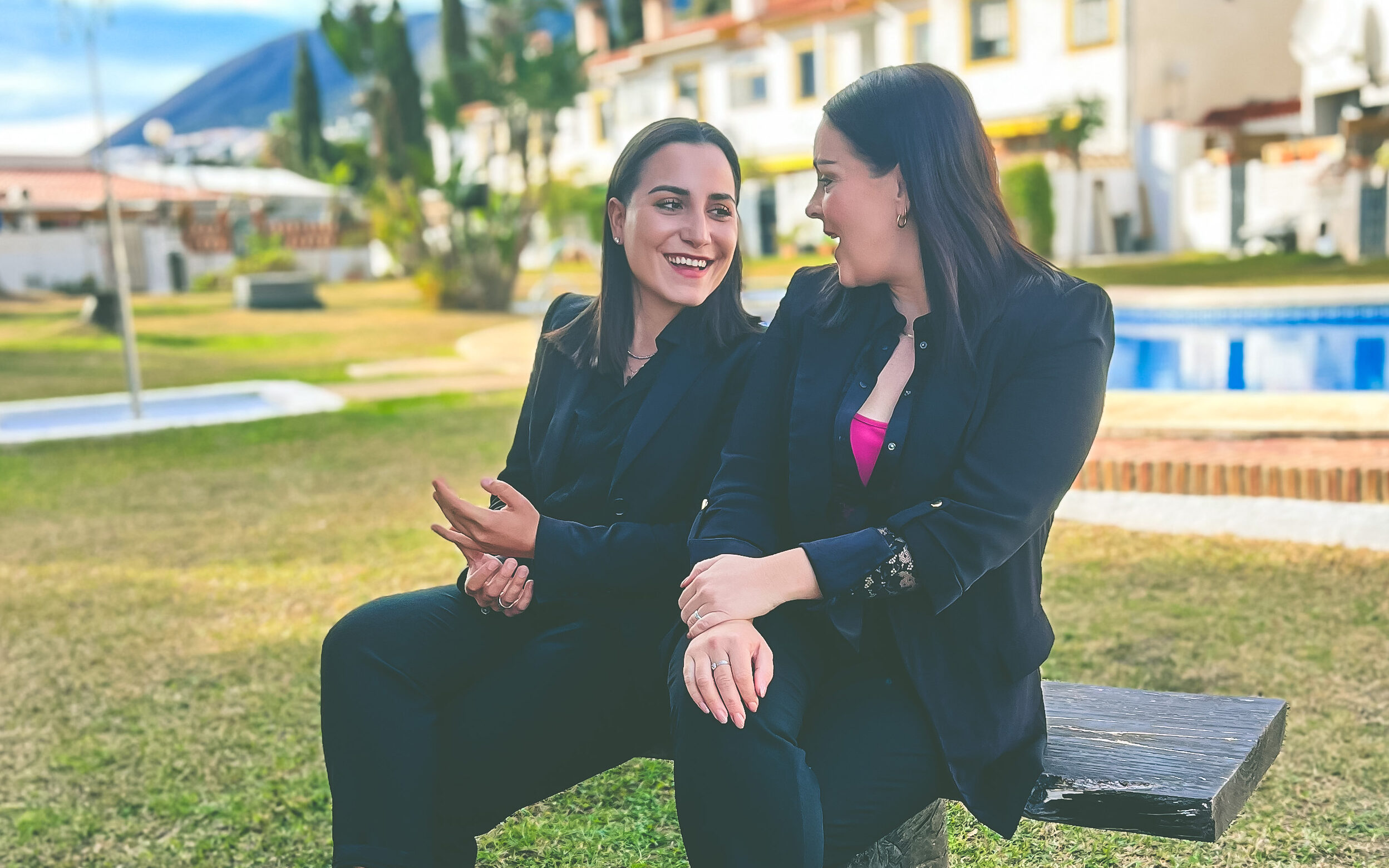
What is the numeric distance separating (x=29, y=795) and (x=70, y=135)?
38.0 m

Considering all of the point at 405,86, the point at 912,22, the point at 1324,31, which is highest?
the point at 405,86

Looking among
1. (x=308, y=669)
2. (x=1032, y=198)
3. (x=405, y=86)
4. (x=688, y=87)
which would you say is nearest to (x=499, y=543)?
(x=308, y=669)

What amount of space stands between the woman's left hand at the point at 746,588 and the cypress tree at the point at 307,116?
40.1 m

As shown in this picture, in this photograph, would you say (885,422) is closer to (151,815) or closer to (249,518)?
(151,815)

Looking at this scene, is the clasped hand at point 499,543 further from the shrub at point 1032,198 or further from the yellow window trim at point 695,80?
the yellow window trim at point 695,80

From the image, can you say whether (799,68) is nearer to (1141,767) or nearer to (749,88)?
(749,88)

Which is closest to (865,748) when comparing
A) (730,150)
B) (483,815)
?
(483,815)

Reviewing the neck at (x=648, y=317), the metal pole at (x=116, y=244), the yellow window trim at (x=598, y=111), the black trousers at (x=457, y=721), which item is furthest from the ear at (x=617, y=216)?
the yellow window trim at (x=598, y=111)

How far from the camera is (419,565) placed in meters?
5.05

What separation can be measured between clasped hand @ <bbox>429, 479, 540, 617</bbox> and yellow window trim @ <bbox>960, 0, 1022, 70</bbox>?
81.9 ft

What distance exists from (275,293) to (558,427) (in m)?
18.7

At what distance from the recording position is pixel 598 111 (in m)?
35.8

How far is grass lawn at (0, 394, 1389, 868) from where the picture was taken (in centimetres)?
279

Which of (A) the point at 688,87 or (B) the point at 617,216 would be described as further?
(A) the point at 688,87
